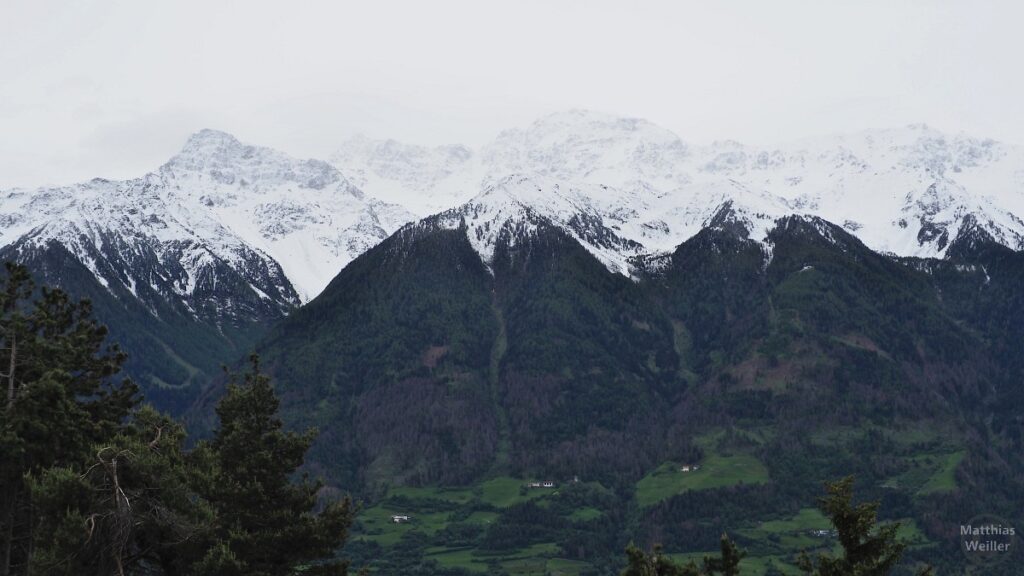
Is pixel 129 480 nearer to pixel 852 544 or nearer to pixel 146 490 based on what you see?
pixel 146 490

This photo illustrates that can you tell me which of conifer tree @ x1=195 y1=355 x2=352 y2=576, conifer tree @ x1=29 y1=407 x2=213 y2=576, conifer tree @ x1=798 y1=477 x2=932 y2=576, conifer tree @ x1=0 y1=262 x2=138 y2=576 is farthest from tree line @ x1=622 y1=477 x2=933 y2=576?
conifer tree @ x1=0 y1=262 x2=138 y2=576

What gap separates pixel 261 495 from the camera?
218ft

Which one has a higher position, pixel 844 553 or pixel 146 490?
pixel 146 490

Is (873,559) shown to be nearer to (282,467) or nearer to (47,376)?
(282,467)

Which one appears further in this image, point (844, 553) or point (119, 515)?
point (844, 553)

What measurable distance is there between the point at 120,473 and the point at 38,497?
416 cm

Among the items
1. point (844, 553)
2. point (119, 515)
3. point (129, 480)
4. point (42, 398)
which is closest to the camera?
point (119, 515)

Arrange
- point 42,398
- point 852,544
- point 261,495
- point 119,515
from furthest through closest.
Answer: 1. point 261,495
2. point 42,398
3. point 852,544
4. point 119,515

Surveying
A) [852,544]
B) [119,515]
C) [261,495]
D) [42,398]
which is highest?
[42,398]

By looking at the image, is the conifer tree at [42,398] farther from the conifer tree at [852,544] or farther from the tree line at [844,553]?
the conifer tree at [852,544]

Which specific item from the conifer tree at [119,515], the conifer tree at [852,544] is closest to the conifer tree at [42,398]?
the conifer tree at [119,515]

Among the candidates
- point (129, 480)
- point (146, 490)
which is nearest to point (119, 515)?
point (146, 490)

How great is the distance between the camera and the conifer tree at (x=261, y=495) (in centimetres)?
6519

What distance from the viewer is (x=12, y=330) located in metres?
67.9
